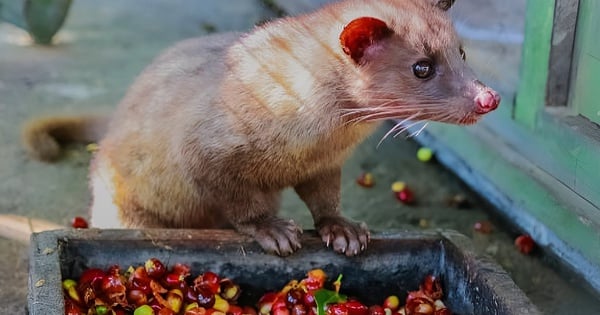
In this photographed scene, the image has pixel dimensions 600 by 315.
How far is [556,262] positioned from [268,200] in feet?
3.59

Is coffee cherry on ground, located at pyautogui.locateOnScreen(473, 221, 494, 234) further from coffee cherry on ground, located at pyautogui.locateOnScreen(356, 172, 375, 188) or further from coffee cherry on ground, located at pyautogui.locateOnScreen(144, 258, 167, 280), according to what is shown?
coffee cherry on ground, located at pyautogui.locateOnScreen(144, 258, 167, 280)

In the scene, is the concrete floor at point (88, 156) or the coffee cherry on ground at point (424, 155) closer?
the concrete floor at point (88, 156)

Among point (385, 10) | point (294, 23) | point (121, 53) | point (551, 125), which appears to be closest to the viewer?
point (385, 10)

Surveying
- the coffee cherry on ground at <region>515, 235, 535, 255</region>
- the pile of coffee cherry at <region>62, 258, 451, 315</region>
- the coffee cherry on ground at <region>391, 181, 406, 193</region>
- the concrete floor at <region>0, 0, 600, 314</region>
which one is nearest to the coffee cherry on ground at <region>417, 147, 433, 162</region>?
the concrete floor at <region>0, 0, 600, 314</region>

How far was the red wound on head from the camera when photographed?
229cm

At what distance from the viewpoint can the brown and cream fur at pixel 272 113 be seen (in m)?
2.35

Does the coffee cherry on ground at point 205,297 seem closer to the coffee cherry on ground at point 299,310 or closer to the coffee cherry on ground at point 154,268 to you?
the coffee cherry on ground at point 154,268

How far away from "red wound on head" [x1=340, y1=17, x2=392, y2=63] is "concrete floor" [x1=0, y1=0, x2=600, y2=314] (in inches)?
45.8

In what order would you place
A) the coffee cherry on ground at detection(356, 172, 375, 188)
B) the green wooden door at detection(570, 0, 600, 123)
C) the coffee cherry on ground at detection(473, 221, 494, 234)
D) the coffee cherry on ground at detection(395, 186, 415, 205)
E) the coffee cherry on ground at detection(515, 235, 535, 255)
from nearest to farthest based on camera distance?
the green wooden door at detection(570, 0, 600, 123), the coffee cherry on ground at detection(515, 235, 535, 255), the coffee cherry on ground at detection(473, 221, 494, 234), the coffee cherry on ground at detection(395, 186, 415, 205), the coffee cherry on ground at detection(356, 172, 375, 188)

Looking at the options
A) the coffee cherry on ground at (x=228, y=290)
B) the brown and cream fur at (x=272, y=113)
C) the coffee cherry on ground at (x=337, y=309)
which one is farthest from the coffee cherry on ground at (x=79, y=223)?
the coffee cherry on ground at (x=337, y=309)

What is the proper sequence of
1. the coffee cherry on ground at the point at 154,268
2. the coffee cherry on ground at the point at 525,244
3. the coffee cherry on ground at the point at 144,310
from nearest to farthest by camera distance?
the coffee cherry on ground at the point at 144,310 → the coffee cherry on ground at the point at 154,268 → the coffee cherry on ground at the point at 525,244

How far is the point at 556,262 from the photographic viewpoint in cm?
329

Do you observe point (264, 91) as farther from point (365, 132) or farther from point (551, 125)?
point (551, 125)

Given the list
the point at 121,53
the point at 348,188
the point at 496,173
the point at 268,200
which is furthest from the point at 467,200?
the point at 121,53
